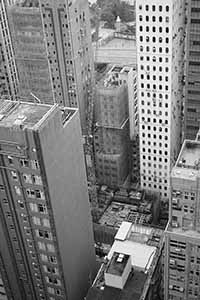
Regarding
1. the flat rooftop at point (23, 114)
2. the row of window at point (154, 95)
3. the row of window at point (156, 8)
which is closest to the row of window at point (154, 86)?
the row of window at point (154, 95)

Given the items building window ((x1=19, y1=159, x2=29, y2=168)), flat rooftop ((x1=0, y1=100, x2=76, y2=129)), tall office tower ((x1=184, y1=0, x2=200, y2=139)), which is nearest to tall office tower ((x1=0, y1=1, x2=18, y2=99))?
tall office tower ((x1=184, y1=0, x2=200, y2=139))

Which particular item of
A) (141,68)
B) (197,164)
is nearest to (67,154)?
(197,164)

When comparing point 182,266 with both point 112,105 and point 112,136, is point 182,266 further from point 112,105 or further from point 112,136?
point 112,136

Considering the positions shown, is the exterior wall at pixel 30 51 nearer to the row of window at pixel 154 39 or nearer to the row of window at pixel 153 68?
the row of window at pixel 153 68

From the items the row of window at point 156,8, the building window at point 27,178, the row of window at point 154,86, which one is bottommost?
the row of window at point 154,86

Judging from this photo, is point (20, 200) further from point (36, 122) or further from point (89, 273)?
point (89, 273)

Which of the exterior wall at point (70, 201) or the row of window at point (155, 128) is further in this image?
the row of window at point (155, 128)
